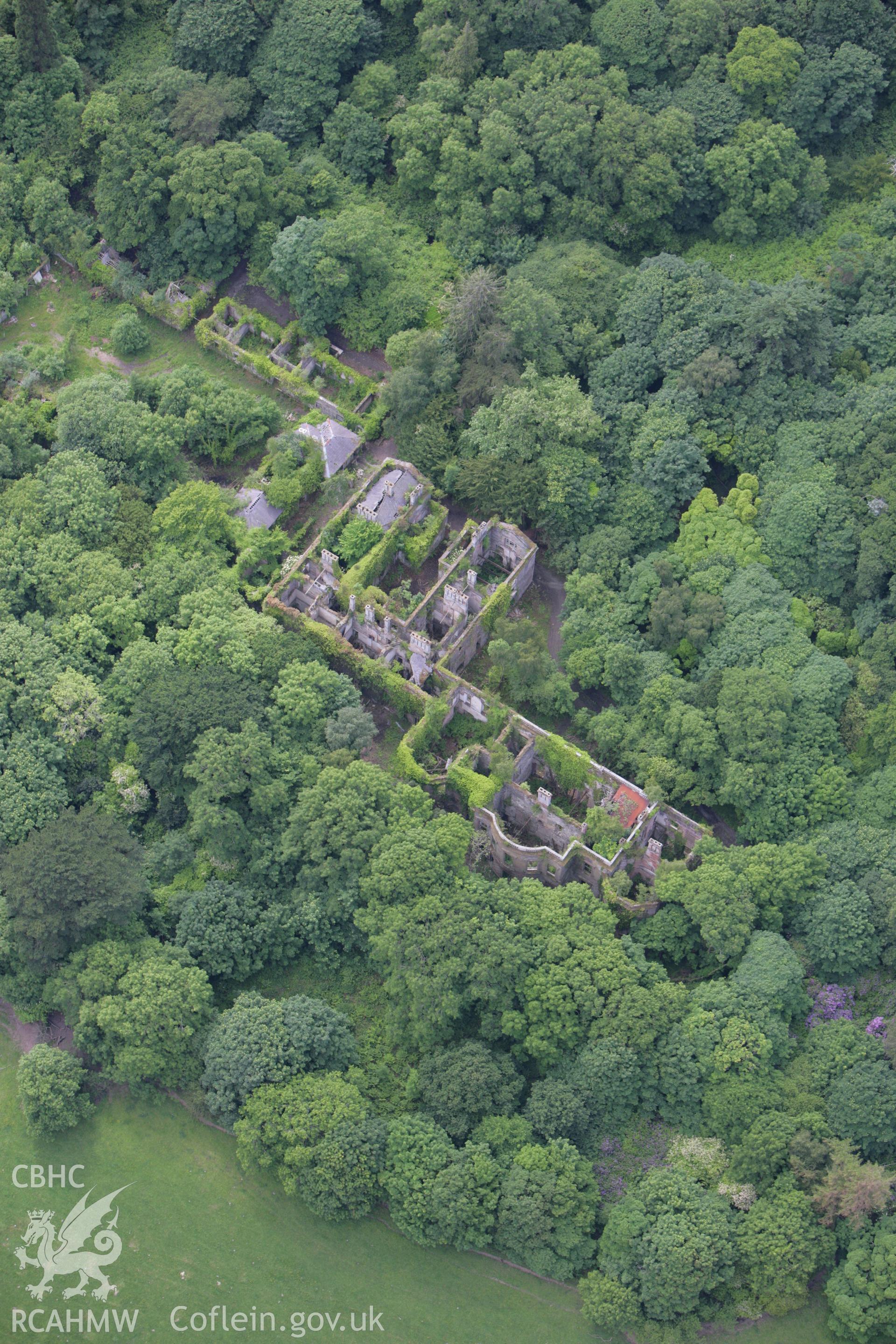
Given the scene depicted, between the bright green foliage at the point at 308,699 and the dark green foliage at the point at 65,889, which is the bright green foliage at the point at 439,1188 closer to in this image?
the dark green foliage at the point at 65,889

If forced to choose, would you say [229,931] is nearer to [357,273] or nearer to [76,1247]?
[76,1247]

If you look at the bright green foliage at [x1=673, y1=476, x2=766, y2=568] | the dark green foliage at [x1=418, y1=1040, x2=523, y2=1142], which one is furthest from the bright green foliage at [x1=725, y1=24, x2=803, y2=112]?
the dark green foliage at [x1=418, y1=1040, x2=523, y2=1142]

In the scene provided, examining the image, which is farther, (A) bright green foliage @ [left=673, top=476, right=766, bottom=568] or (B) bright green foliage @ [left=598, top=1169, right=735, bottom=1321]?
(A) bright green foliage @ [left=673, top=476, right=766, bottom=568]

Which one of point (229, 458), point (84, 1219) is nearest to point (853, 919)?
point (84, 1219)

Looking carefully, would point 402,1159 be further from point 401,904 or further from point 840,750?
point 840,750

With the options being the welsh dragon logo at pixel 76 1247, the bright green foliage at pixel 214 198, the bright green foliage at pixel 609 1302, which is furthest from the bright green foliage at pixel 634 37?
the welsh dragon logo at pixel 76 1247

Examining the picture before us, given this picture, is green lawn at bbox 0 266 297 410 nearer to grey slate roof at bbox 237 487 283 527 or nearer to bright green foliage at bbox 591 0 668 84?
grey slate roof at bbox 237 487 283 527
